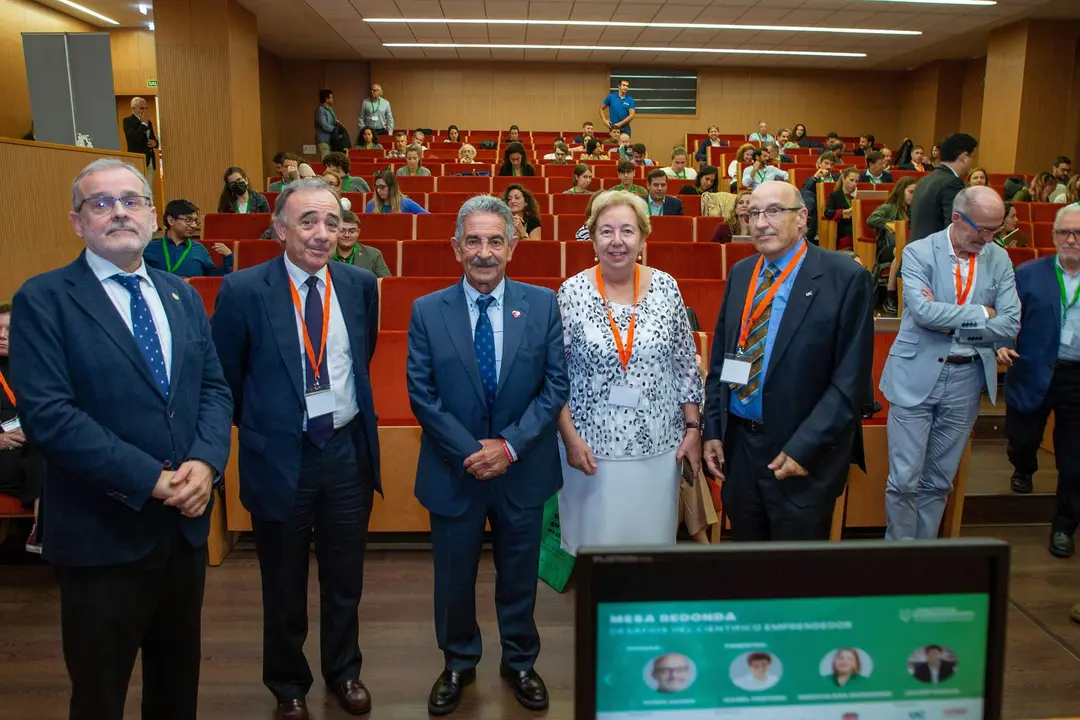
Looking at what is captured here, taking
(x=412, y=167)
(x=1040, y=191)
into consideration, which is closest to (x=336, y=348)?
(x=412, y=167)

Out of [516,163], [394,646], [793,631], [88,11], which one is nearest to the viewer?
[793,631]

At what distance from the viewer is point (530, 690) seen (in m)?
2.12

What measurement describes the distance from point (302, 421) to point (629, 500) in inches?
33.4

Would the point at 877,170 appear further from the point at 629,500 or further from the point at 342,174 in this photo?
the point at 629,500

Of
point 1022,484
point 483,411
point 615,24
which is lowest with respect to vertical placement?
point 1022,484

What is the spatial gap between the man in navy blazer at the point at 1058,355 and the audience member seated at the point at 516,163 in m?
5.27

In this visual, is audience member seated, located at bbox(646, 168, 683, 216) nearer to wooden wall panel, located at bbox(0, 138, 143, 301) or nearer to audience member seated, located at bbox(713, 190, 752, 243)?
audience member seated, located at bbox(713, 190, 752, 243)

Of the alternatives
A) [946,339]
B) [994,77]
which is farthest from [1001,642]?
[994,77]

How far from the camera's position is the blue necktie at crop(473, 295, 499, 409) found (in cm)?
199

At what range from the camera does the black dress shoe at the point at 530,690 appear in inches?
83.0

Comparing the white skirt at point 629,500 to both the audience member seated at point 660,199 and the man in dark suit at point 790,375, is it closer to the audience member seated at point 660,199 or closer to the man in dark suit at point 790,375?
the man in dark suit at point 790,375

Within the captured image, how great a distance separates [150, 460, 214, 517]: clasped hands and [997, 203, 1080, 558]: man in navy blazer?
283 cm

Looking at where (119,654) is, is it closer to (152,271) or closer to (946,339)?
(152,271)

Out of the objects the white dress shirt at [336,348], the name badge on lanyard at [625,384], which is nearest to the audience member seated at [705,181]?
the name badge on lanyard at [625,384]
